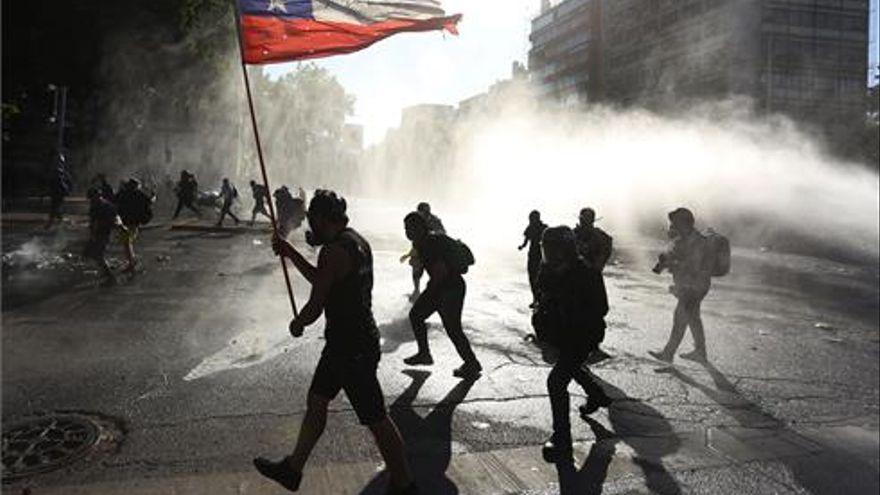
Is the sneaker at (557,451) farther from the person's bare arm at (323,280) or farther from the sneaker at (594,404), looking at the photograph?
the person's bare arm at (323,280)

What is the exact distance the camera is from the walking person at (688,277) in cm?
804

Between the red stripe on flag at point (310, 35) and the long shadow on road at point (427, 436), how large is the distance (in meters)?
2.87

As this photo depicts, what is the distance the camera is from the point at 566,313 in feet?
16.9

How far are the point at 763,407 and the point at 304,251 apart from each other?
1265 centimetres

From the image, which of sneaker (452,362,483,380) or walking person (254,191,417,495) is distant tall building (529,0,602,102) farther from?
walking person (254,191,417,495)

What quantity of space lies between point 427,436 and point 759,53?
214ft

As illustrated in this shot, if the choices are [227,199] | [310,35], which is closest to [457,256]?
[310,35]

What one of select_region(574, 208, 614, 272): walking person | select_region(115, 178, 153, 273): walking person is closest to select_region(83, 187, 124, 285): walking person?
select_region(115, 178, 153, 273): walking person

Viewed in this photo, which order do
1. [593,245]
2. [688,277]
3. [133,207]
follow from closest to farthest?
[593,245] < [688,277] < [133,207]

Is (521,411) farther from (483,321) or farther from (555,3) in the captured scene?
(555,3)

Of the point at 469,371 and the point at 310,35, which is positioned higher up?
the point at 310,35

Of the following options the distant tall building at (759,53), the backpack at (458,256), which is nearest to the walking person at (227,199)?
the backpack at (458,256)

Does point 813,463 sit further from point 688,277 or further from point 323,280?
point 323,280

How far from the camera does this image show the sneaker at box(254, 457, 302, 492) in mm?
4094
